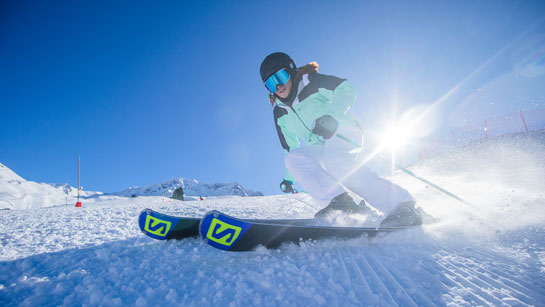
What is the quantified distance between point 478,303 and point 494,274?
15.9 inches

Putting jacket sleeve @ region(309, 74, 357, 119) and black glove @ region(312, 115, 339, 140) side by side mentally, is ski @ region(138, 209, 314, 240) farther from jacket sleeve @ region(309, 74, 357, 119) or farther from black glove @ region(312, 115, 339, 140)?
jacket sleeve @ region(309, 74, 357, 119)

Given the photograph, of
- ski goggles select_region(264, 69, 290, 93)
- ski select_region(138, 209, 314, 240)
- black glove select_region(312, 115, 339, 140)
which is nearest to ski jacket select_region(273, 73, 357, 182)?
ski goggles select_region(264, 69, 290, 93)

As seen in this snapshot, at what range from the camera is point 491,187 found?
16.8 feet

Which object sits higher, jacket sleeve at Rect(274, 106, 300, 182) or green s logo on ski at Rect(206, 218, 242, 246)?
jacket sleeve at Rect(274, 106, 300, 182)

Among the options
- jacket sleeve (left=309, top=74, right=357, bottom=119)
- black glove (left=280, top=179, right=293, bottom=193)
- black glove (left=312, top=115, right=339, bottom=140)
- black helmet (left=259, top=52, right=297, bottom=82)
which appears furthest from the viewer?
black glove (left=280, top=179, right=293, bottom=193)

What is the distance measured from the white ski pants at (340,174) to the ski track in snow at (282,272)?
30.4 inches

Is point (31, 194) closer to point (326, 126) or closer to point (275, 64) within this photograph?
point (275, 64)

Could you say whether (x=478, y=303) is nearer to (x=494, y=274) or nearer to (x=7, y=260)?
(x=494, y=274)

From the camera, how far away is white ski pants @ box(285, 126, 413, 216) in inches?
106

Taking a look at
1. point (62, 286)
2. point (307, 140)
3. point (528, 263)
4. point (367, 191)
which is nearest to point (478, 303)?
point (528, 263)

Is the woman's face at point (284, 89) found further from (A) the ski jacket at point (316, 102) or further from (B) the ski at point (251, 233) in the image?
(B) the ski at point (251, 233)

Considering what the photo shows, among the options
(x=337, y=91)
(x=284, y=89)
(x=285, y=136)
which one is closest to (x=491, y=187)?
(x=337, y=91)

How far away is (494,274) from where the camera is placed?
1308 mm

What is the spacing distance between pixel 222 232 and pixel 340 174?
190 centimetres
